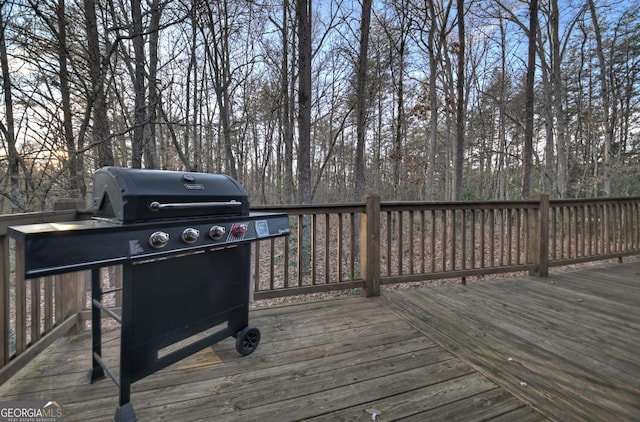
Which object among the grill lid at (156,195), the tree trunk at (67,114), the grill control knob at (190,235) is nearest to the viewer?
the grill lid at (156,195)

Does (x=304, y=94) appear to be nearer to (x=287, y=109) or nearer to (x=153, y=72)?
(x=287, y=109)

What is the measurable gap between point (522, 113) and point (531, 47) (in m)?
5.30

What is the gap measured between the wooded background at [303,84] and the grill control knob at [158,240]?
250 cm

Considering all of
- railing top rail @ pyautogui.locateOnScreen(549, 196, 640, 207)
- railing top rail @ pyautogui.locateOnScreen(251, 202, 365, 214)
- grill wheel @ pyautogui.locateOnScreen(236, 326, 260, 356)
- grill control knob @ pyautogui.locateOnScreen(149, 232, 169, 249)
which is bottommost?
grill wheel @ pyautogui.locateOnScreen(236, 326, 260, 356)

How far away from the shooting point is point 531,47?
6.36 meters

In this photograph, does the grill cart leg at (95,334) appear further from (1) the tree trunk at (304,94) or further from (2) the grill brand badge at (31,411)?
(1) the tree trunk at (304,94)

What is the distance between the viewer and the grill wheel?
180 centimetres

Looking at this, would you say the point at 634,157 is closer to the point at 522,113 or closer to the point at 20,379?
the point at 522,113

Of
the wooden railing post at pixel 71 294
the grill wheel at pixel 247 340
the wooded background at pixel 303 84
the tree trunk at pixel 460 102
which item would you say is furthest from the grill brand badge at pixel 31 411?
the tree trunk at pixel 460 102

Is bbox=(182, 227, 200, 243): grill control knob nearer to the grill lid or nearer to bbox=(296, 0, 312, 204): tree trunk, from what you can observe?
the grill lid

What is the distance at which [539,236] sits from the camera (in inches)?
139

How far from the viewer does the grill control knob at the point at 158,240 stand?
4.09ft

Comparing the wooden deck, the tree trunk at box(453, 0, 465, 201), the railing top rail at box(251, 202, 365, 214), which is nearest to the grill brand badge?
the wooden deck

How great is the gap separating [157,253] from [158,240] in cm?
6
